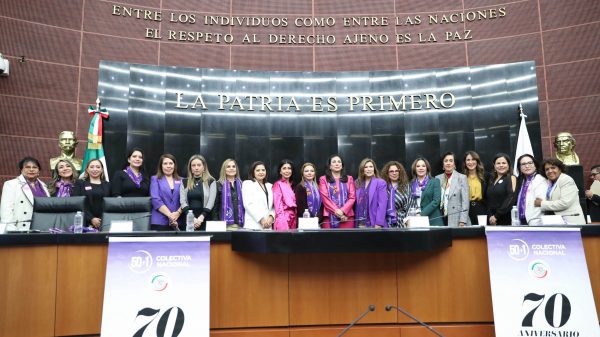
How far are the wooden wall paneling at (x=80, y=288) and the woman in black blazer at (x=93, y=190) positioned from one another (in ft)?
4.68

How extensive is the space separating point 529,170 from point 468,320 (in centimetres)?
179

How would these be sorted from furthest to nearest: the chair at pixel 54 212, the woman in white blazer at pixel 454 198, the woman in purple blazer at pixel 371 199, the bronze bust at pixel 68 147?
1. the bronze bust at pixel 68 147
2. the woman in purple blazer at pixel 371 199
3. the woman in white blazer at pixel 454 198
4. the chair at pixel 54 212

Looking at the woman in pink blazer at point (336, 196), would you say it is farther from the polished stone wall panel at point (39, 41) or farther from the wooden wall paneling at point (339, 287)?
the polished stone wall panel at point (39, 41)

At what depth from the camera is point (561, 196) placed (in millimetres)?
3615

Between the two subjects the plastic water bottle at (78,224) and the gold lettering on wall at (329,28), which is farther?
the gold lettering on wall at (329,28)

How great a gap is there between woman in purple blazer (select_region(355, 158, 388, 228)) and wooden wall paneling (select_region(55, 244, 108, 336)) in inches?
106

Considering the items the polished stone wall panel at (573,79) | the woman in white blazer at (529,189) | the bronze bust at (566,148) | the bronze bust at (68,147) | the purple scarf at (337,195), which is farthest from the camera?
the polished stone wall panel at (573,79)

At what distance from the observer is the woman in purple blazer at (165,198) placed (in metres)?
4.32

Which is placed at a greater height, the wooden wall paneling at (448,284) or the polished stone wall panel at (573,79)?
the polished stone wall panel at (573,79)

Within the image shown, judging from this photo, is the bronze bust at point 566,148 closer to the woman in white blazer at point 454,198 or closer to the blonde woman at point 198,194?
the woman in white blazer at point 454,198

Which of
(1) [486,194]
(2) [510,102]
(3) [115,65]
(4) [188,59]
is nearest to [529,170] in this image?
(1) [486,194]

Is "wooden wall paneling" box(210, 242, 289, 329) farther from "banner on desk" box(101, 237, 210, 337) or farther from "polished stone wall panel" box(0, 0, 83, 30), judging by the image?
"polished stone wall panel" box(0, 0, 83, 30)

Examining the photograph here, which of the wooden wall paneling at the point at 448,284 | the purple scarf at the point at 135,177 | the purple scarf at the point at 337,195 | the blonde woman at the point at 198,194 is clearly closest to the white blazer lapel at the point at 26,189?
the purple scarf at the point at 135,177

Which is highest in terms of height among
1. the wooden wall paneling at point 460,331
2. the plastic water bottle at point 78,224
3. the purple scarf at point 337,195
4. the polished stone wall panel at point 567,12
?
the polished stone wall panel at point 567,12
